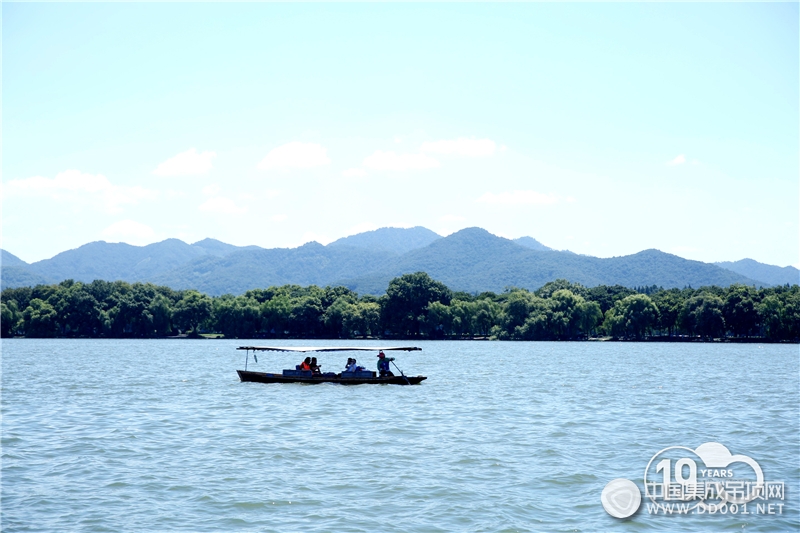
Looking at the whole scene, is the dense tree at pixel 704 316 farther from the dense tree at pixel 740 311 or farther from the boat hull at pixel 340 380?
the boat hull at pixel 340 380

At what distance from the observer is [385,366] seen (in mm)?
46844

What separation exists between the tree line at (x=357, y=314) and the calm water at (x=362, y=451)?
296ft

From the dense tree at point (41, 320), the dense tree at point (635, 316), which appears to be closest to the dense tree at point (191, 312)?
the dense tree at point (41, 320)

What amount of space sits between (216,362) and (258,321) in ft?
271

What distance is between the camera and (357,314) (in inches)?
5915

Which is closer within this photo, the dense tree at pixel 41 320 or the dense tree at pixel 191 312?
the dense tree at pixel 41 320

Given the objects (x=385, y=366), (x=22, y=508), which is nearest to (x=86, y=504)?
(x=22, y=508)

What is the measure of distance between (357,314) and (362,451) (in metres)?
126

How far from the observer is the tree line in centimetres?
13712

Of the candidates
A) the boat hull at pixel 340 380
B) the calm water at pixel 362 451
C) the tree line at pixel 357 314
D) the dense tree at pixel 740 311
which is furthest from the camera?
the tree line at pixel 357 314

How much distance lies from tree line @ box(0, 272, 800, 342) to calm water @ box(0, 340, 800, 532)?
90.3m

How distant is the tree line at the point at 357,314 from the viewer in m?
137

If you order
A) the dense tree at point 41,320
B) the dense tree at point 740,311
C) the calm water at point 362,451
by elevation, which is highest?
the dense tree at point 740,311

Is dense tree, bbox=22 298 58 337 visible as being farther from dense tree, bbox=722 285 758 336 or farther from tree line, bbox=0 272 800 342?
dense tree, bbox=722 285 758 336
